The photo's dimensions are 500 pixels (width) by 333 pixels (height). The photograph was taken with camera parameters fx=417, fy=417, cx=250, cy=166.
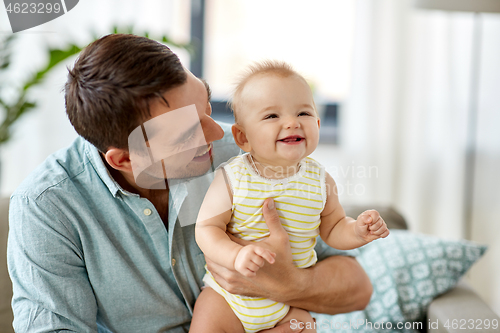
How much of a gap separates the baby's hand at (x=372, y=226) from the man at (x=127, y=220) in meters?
0.15

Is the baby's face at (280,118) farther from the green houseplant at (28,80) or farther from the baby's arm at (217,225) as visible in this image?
the green houseplant at (28,80)

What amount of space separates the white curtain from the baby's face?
1536 mm

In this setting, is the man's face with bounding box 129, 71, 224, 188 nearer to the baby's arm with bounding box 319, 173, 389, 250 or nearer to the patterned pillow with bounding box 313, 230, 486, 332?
the baby's arm with bounding box 319, 173, 389, 250

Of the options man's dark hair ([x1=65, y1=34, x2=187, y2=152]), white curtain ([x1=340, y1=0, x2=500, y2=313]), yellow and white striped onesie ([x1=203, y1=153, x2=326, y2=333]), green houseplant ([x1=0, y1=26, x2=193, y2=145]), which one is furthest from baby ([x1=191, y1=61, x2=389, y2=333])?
white curtain ([x1=340, y1=0, x2=500, y2=313])

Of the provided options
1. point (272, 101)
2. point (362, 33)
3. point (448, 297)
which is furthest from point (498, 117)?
point (272, 101)

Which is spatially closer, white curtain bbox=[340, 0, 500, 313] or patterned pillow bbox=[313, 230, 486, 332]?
patterned pillow bbox=[313, 230, 486, 332]

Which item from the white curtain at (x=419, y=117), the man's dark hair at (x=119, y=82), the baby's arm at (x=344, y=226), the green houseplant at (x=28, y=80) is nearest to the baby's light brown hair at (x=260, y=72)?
the man's dark hair at (x=119, y=82)

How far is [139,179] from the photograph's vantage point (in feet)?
2.93

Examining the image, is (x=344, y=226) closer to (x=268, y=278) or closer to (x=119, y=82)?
(x=268, y=278)

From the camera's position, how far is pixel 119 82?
2.51ft

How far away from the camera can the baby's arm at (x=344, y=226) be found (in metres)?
0.69

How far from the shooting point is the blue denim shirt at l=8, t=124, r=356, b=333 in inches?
31.6

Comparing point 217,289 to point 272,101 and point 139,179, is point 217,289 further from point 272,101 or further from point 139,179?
point 272,101

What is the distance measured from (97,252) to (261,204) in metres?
0.36
